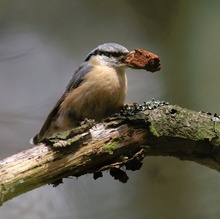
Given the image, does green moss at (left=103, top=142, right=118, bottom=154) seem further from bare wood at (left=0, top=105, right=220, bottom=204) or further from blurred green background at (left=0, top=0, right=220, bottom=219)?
blurred green background at (left=0, top=0, right=220, bottom=219)

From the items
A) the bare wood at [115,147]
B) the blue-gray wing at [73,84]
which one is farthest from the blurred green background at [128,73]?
the bare wood at [115,147]

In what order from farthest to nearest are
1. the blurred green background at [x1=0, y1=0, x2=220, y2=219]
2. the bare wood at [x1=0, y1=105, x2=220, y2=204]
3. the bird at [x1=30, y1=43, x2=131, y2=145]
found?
1. the blurred green background at [x1=0, y1=0, x2=220, y2=219]
2. the bird at [x1=30, y1=43, x2=131, y2=145]
3. the bare wood at [x1=0, y1=105, x2=220, y2=204]

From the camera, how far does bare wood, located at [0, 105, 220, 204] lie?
1.22 m

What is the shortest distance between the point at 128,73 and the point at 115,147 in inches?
41.3

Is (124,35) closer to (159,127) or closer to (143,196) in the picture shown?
(143,196)

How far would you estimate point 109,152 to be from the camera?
1293 mm

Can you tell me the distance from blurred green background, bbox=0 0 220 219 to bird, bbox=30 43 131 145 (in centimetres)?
61

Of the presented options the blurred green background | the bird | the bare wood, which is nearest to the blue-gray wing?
the bird

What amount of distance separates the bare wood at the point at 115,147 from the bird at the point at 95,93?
161 millimetres

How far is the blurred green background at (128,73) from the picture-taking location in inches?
86.5

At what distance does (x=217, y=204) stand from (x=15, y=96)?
1160 millimetres

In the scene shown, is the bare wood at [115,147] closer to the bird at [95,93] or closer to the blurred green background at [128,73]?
the bird at [95,93]

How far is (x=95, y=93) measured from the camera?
4.94 ft

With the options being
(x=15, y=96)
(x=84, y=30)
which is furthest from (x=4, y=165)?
(x=84, y=30)
